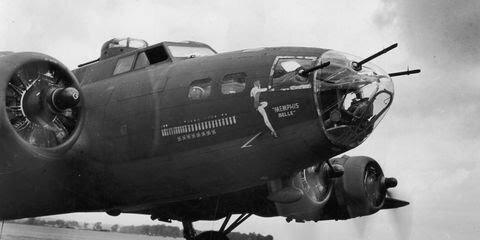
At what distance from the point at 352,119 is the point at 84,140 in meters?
4.71

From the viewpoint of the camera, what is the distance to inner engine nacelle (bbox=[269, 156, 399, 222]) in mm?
11477

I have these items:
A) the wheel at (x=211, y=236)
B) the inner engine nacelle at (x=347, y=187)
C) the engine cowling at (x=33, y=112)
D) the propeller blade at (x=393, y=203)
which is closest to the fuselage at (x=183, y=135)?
the engine cowling at (x=33, y=112)

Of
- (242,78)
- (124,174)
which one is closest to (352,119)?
(242,78)

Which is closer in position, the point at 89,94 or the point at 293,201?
the point at 293,201

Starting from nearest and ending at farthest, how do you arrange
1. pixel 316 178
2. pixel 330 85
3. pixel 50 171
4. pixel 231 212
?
1. pixel 330 85
2. pixel 50 171
3. pixel 316 178
4. pixel 231 212

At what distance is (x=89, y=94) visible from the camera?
10.2 meters

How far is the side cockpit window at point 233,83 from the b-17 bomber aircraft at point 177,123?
0.7 inches

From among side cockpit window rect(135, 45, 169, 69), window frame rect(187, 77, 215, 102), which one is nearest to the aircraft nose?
window frame rect(187, 77, 215, 102)

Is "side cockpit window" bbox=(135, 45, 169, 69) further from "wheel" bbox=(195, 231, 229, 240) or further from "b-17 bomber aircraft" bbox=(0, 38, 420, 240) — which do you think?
"wheel" bbox=(195, 231, 229, 240)

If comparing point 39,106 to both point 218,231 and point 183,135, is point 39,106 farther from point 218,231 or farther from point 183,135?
point 218,231

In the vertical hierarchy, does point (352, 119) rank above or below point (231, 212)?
below

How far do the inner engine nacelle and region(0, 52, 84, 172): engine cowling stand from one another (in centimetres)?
447

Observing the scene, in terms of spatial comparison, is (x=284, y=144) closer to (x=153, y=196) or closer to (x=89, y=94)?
(x=153, y=196)

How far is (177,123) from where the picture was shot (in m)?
8.66
